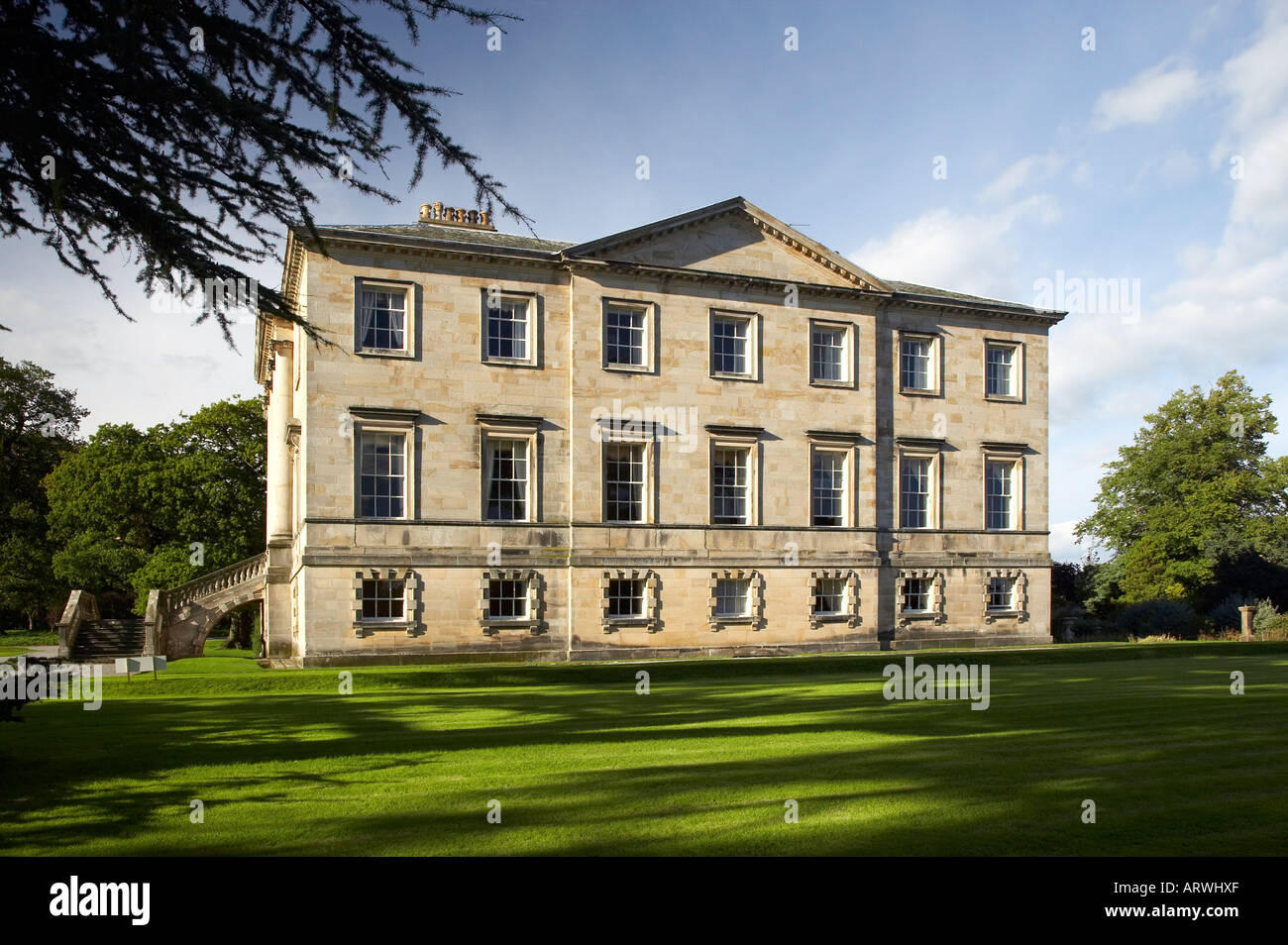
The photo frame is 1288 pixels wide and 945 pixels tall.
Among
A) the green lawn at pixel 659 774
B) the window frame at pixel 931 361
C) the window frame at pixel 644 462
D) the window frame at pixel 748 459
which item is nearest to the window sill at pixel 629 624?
the window frame at pixel 644 462

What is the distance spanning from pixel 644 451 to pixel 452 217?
453 inches

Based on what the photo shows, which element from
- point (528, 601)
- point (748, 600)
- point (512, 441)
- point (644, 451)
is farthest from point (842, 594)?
point (512, 441)

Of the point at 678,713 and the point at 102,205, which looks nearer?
the point at 102,205

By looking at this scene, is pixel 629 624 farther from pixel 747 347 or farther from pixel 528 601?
pixel 747 347

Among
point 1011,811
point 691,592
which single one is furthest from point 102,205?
point 691,592

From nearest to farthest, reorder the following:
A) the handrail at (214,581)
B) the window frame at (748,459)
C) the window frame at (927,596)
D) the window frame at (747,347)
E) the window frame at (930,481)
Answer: the window frame at (748,459)
the window frame at (747,347)
the handrail at (214,581)
the window frame at (927,596)
the window frame at (930,481)

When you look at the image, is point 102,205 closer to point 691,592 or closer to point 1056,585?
point 691,592

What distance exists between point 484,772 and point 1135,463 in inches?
2322

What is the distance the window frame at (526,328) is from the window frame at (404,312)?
2.05 meters

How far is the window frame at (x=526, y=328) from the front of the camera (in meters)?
30.8

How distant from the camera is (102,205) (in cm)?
1069

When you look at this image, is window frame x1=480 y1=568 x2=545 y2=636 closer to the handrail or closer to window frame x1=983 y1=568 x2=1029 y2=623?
the handrail

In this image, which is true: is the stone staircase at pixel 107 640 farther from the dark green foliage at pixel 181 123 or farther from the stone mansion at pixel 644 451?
the dark green foliage at pixel 181 123
